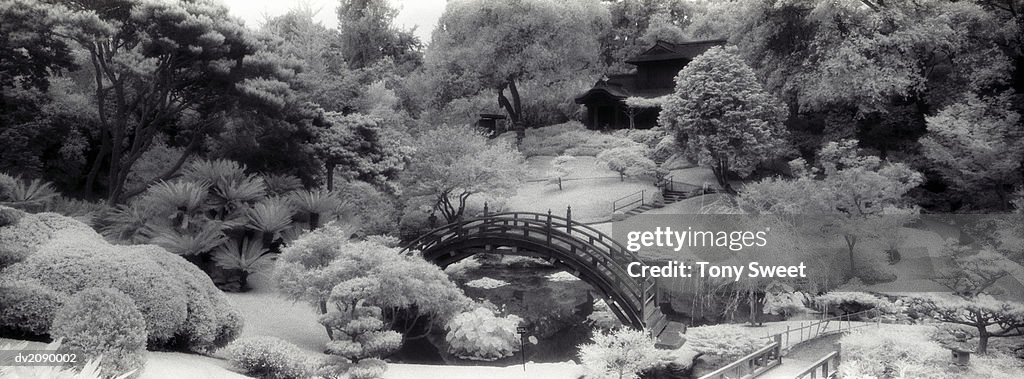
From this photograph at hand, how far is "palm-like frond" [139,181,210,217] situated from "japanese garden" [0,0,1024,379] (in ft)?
0.12

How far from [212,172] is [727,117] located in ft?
33.5

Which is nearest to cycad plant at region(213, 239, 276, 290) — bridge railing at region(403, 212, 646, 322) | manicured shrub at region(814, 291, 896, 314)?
bridge railing at region(403, 212, 646, 322)

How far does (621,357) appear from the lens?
27.6 ft

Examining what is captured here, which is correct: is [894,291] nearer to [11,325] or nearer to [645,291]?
[645,291]

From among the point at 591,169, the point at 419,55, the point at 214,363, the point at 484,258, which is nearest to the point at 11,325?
the point at 214,363

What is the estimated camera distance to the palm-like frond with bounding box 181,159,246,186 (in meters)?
10.9

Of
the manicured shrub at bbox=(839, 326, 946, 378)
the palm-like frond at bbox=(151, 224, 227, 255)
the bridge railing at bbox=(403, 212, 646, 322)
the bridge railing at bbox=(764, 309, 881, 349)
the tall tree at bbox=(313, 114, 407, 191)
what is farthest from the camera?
the tall tree at bbox=(313, 114, 407, 191)

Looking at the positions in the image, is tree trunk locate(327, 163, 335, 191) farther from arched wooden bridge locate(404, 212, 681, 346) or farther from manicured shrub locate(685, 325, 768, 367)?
manicured shrub locate(685, 325, 768, 367)

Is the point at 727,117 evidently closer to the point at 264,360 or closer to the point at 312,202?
the point at 312,202

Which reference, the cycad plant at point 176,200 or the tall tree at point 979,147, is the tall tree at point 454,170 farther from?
the tall tree at point 979,147

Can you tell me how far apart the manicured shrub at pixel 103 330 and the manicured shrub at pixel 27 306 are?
324mm

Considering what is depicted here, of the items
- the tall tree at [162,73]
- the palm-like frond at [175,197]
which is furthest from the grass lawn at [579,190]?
the palm-like frond at [175,197]

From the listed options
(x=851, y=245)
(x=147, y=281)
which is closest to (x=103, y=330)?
(x=147, y=281)

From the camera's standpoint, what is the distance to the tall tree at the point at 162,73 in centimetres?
1008
